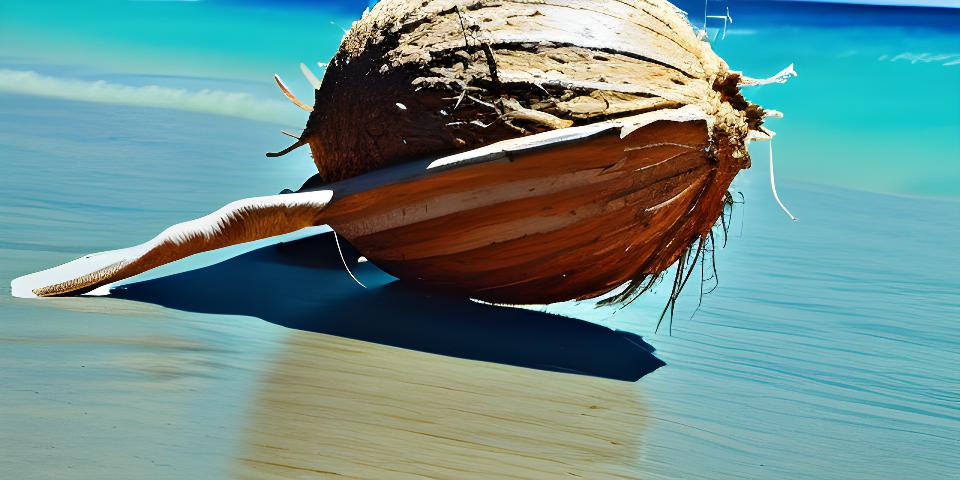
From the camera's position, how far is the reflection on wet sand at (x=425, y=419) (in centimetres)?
164

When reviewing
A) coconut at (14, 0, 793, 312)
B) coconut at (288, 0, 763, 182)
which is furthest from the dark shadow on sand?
coconut at (288, 0, 763, 182)

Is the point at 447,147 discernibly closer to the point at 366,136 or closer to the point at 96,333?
the point at 366,136

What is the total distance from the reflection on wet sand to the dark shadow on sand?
0.40 feet

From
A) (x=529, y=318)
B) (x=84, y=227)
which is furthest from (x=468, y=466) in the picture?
(x=84, y=227)

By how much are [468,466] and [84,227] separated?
89.6 inches

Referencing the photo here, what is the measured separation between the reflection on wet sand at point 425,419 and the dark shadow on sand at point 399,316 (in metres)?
0.12

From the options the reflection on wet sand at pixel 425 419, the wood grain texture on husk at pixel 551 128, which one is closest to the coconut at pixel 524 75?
the wood grain texture on husk at pixel 551 128

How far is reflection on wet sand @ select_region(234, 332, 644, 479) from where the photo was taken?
5.37ft

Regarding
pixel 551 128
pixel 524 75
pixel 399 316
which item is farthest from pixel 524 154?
pixel 399 316

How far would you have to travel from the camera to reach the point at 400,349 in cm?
242

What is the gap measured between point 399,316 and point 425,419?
2.91ft

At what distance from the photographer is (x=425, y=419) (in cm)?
189

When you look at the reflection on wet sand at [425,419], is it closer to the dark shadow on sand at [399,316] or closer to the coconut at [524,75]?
the dark shadow on sand at [399,316]

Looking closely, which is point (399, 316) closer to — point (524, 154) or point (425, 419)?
point (524, 154)
